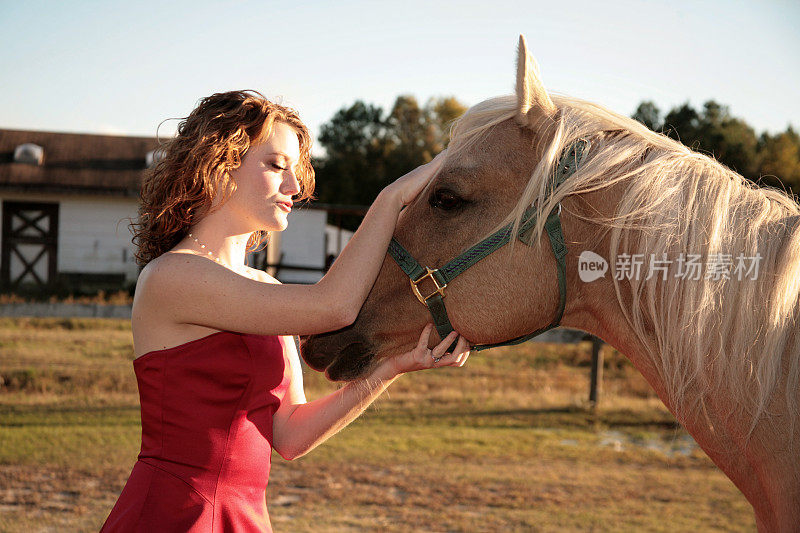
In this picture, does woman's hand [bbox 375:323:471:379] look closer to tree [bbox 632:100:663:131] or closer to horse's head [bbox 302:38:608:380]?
horse's head [bbox 302:38:608:380]

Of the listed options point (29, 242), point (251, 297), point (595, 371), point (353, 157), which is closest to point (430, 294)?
point (251, 297)

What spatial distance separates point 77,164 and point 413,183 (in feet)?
78.8

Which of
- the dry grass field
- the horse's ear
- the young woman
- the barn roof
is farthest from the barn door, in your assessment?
the horse's ear

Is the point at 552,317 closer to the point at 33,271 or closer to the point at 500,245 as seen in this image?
the point at 500,245

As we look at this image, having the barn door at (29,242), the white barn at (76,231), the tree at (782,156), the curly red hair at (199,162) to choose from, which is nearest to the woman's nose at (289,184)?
the curly red hair at (199,162)

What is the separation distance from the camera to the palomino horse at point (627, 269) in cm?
157

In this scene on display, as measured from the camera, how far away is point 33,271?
800 inches

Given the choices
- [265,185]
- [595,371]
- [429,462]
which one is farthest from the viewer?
[595,371]

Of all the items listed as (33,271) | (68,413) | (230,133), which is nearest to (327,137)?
(33,271)

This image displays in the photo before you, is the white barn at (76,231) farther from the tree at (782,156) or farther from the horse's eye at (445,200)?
the horse's eye at (445,200)

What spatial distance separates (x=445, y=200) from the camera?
179 cm

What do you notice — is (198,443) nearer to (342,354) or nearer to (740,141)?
(342,354)

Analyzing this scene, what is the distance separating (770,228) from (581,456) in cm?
439

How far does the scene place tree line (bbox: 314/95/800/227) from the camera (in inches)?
899
